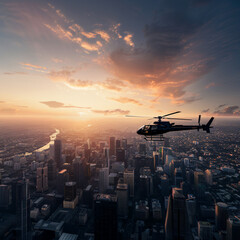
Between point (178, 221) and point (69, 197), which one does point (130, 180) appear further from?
point (178, 221)

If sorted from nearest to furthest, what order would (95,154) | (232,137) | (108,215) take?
(108,215) → (95,154) → (232,137)

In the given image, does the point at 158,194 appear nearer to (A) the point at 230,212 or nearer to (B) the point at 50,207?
(A) the point at 230,212

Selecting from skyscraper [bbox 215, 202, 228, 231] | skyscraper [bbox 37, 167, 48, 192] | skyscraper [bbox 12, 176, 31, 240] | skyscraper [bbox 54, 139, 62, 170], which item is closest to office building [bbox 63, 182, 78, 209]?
skyscraper [bbox 12, 176, 31, 240]

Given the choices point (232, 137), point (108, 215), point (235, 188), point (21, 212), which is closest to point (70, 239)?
point (21, 212)

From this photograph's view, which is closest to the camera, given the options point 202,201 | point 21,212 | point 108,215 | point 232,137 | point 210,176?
point 108,215

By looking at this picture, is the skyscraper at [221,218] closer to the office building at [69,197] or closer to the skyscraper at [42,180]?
the office building at [69,197]

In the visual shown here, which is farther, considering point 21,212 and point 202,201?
point 202,201
